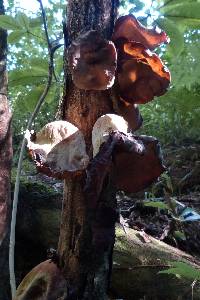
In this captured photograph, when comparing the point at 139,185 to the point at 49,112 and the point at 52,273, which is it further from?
the point at 49,112

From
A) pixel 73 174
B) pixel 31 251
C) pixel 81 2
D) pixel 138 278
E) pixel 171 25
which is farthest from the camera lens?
pixel 31 251

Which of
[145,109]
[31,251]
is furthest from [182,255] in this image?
[145,109]

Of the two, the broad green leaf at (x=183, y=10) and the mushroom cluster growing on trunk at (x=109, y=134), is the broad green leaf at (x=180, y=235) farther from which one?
the broad green leaf at (x=183, y=10)

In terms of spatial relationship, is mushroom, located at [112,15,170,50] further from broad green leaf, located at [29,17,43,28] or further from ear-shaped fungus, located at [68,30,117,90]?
broad green leaf, located at [29,17,43,28]

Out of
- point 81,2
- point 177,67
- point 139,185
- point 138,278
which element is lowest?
point 138,278

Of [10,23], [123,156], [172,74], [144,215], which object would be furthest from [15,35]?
[172,74]

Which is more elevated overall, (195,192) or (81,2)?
(81,2)

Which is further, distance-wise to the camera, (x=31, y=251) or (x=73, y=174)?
(x=31, y=251)
